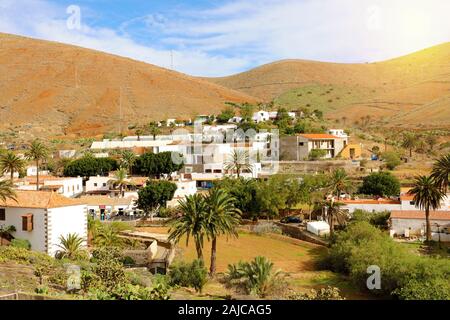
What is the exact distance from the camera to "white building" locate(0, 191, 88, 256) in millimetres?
26859

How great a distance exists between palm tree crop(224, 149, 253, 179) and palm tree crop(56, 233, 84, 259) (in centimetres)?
2974

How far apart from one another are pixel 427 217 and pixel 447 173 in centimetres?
334

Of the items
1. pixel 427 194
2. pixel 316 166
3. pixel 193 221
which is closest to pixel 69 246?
pixel 193 221

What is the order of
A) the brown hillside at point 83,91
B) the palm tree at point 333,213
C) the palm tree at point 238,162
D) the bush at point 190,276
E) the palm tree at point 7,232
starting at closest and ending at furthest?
the bush at point 190,276 → the palm tree at point 7,232 → the palm tree at point 333,213 → the palm tree at point 238,162 → the brown hillside at point 83,91

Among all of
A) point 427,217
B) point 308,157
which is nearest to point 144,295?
point 427,217

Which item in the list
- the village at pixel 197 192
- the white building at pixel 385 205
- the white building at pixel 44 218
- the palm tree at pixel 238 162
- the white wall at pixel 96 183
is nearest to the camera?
the white building at pixel 44 218

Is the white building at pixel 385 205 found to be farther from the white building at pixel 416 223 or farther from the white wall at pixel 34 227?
the white wall at pixel 34 227

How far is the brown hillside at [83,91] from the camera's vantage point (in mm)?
102875

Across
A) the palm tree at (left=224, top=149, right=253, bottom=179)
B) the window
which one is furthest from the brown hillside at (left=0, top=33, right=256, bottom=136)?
the window

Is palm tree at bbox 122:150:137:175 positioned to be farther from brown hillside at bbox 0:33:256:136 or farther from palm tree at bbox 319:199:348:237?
brown hillside at bbox 0:33:256:136

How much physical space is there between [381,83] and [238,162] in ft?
378

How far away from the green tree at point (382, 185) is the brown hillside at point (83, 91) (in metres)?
57.9

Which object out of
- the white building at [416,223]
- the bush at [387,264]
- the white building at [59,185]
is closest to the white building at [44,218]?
the bush at [387,264]
